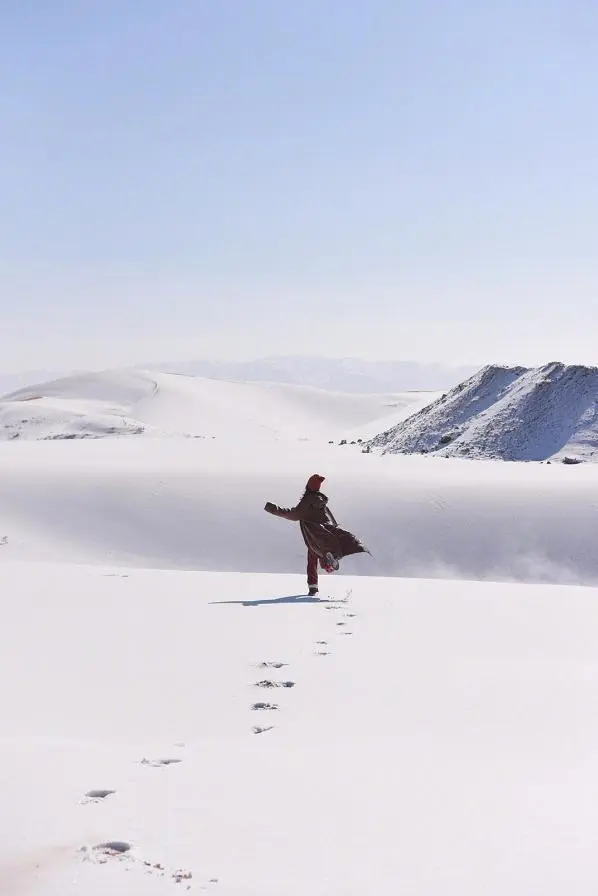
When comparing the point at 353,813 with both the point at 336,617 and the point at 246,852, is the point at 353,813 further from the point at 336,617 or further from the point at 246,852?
the point at 336,617

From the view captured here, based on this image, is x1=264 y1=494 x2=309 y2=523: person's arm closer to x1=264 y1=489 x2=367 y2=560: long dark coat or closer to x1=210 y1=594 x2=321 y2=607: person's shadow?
x1=264 y1=489 x2=367 y2=560: long dark coat

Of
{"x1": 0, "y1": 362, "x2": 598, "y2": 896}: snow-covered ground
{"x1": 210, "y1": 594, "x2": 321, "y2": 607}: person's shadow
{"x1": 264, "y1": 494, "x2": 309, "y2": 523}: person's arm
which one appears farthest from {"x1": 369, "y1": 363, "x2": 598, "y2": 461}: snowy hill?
{"x1": 210, "y1": 594, "x2": 321, "y2": 607}: person's shadow

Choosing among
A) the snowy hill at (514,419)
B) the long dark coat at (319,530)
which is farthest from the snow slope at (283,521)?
the snowy hill at (514,419)

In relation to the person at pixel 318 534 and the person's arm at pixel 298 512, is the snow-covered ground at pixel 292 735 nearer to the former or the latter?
the person at pixel 318 534

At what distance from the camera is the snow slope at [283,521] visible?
17469 millimetres

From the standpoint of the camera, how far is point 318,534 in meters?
10.7

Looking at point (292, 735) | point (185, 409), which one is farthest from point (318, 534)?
point (185, 409)

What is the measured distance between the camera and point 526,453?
101 feet

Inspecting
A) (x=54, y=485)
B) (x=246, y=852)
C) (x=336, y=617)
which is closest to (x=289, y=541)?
(x=54, y=485)

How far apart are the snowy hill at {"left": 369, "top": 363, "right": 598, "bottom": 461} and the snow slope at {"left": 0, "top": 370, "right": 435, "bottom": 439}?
47.4 ft

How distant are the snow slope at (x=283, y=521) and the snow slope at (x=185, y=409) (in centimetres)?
2405

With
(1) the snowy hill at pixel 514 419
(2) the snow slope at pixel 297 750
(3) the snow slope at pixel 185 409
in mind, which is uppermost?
(3) the snow slope at pixel 185 409

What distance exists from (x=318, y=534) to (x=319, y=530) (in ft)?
0.18

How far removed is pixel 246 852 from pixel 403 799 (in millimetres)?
942
